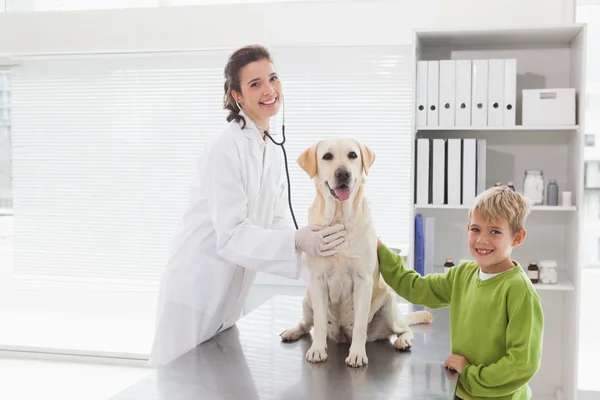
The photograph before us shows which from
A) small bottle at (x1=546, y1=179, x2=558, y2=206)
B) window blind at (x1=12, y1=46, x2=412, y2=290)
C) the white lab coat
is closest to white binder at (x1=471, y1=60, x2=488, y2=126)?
small bottle at (x1=546, y1=179, x2=558, y2=206)

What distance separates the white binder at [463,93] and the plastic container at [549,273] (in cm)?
76

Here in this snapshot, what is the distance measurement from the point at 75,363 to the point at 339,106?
7.61ft

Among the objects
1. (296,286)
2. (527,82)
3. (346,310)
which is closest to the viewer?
(346,310)

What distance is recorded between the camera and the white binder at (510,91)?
297cm

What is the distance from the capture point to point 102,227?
4109 mm

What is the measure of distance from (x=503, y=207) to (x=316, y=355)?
593mm

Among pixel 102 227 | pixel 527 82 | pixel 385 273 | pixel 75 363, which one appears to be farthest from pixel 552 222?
pixel 75 363

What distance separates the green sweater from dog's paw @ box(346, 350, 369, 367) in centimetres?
24

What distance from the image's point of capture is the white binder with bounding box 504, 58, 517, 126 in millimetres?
2971

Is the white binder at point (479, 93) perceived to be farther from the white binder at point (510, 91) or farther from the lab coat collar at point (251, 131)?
the lab coat collar at point (251, 131)

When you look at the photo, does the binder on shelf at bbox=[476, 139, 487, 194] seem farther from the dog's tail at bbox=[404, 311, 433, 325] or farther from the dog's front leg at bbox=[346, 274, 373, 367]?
the dog's front leg at bbox=[346, 274, 373, 367]

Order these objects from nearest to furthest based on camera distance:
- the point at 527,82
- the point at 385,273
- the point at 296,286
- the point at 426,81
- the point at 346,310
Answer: the point at 346,310 → the point at 385,273 → the point at 426,81 → the point at 527,82 → the point at 296,286

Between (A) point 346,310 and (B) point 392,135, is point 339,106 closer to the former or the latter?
(B) point 392,135

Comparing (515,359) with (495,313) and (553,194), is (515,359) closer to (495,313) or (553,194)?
(495,313)
